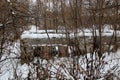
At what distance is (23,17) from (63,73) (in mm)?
1273

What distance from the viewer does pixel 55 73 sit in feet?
19.0

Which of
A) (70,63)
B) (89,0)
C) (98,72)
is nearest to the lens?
(98,72)

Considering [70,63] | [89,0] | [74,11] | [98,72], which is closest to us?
[98,72]

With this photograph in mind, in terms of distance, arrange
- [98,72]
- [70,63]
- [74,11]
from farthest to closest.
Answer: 1. [74,11]
2. [70,63]
3. [98,72]

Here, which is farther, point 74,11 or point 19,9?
point 74,11

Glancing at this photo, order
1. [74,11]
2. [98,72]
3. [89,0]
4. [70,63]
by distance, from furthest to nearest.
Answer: [89,0], [74,11], [70,63], [98,72]

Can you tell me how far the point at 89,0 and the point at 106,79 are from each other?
3715 millimetres

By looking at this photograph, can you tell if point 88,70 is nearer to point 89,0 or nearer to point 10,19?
point 10,19

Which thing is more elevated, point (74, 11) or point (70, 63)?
point (74, 11)

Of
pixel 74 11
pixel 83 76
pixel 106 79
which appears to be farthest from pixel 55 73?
pixel 74 11

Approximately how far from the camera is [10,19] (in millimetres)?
6125

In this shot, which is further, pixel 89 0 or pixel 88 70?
pixel 89 0

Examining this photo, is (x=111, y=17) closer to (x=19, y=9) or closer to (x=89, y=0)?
(x=89, y=0)

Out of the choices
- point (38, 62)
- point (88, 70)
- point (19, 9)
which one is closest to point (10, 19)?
point (19, 9)
